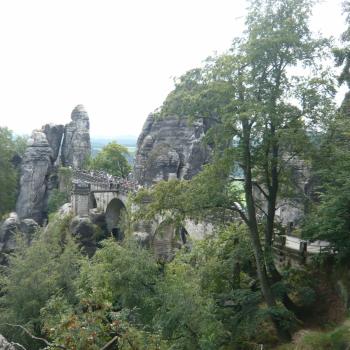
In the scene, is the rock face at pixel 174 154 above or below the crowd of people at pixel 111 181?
→ above

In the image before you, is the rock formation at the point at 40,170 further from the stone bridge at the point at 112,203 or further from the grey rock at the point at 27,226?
the grey rock at the point at 27,226

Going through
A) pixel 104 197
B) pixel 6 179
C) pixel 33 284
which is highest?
pixel 6 179

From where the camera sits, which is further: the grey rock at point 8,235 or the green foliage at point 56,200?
the green foliage at point 56,200

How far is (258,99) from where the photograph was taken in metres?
10.1

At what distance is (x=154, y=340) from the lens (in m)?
7.19

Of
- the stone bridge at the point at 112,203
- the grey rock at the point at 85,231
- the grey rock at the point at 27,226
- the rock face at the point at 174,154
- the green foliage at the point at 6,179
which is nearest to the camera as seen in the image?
the stone bridge at the point at 112,203

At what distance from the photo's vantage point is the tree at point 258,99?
9.86 metres

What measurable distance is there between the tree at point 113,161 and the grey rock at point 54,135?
624cm

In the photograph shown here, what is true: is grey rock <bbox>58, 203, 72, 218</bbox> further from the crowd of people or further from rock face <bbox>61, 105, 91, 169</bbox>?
rock face <bbox>61, 105, 91, 169</bbox>

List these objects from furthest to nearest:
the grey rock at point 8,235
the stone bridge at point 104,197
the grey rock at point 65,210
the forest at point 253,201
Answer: the grey rock at point 65,210, the stone bridge at point 104,197, the grey rock at point 8,235, the forest at point 253,201

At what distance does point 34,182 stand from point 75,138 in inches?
324

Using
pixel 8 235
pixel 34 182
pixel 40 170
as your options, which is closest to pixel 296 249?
pixel 8 235

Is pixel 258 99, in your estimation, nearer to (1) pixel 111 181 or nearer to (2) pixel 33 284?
(2) pixel 33 284

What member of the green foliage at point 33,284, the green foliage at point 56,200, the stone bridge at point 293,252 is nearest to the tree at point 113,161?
the green foliage at point 56,200
